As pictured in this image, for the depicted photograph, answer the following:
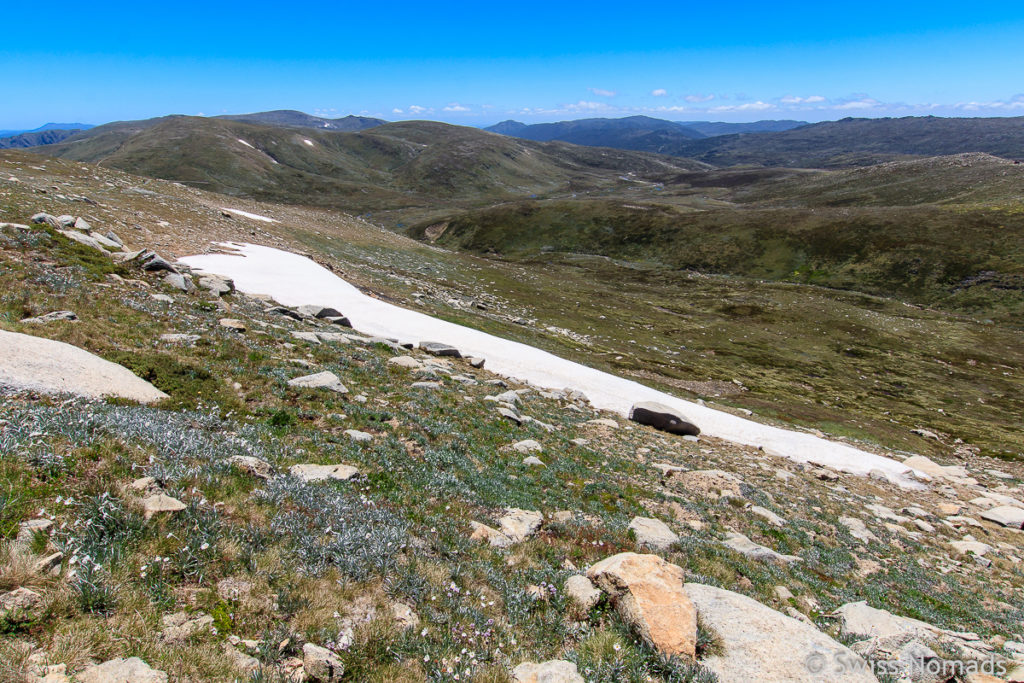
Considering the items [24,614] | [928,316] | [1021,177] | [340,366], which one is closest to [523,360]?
[340,366]

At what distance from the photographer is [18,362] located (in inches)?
393

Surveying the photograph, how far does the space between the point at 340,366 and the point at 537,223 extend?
141725 millimetres

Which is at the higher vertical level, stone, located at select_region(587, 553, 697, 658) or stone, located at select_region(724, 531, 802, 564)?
stone, located at select_region(587, 553, 697, 658)

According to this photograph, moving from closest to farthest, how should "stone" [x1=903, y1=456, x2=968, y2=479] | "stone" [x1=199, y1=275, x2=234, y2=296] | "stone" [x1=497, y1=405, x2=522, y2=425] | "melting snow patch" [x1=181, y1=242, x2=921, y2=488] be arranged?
"stone" [x1=497, y1=405, x2=522, y2=425] → "stone" [x1=199, y1=275, x2=234, y2=296] → "melting snow patch" [x1=181, y1=242, x2=921, y2=488] → "stone" [x1=903, y1=456, x2=968, y2=479]

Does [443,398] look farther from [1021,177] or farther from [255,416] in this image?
Answer: [1021,177]

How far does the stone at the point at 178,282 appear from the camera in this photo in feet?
76.0

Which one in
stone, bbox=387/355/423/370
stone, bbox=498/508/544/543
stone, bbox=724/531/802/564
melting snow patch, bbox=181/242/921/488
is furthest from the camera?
melting snow patch, bbox=181/242/921/488

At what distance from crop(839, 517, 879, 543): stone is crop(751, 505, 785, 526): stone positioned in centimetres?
322

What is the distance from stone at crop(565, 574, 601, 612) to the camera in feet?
25.0

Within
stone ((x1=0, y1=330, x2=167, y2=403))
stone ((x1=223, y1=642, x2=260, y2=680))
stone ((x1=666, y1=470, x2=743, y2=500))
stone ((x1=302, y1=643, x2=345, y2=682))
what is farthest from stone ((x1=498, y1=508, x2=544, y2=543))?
stone ((x1=0, y1=330, x2=167, y2=403))

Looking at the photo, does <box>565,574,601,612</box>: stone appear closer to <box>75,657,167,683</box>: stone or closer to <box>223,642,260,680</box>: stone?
<box>223,642,260,680</box>: stone

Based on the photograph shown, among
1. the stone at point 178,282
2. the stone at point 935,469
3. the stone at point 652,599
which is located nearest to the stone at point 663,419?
the stone at point 935,469

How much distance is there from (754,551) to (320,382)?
1450cm

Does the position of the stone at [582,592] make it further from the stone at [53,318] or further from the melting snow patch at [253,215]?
the melting snow patch at [253,215]
